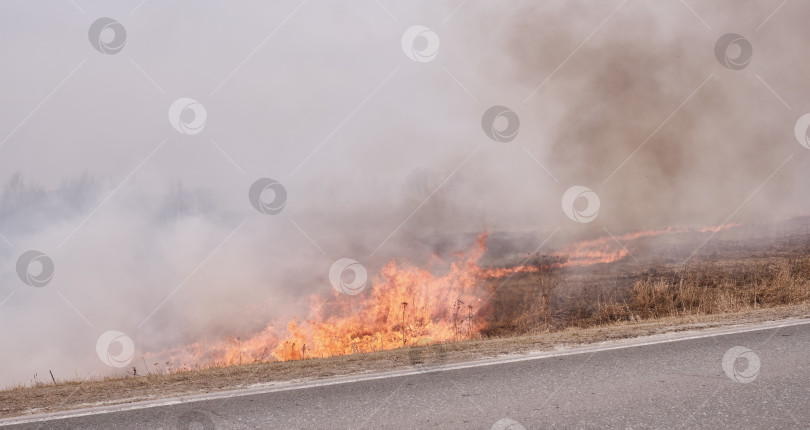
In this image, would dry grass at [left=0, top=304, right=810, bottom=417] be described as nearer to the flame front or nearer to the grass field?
the grass field

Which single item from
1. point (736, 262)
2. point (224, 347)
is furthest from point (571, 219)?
point (224, 347)

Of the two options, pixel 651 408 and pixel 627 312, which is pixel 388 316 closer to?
pixel 627 312

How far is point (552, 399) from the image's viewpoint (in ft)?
13.8

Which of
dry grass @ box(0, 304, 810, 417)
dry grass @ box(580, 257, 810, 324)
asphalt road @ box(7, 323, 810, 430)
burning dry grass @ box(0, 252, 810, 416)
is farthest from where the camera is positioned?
dry grass @ box(580, 257, 810, 324)

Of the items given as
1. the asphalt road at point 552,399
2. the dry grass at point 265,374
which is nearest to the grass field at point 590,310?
the dry grass at point 265,374

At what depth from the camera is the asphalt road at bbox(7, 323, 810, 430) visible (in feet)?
12.2

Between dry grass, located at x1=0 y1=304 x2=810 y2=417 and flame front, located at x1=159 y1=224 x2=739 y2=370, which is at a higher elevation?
dry grass, located at x1=0 y1=304 x2=810 y2=417

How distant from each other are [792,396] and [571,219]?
2711cm

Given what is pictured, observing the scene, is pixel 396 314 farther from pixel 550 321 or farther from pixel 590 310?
pixel 590 310

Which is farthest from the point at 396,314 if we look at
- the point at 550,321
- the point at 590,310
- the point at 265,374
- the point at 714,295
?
the point at 265,374

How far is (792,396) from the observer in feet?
12.8

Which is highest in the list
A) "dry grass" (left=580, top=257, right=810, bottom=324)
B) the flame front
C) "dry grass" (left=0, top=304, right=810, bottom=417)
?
"dry grass" (left=0, top=304, right=810, bottom=417)

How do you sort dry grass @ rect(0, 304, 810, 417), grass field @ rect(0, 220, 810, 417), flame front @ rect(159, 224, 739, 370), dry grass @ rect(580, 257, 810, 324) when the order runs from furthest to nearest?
flame front @ rect(159, 224, 739, 370) < dry grass @ rect(580, 257, 810, 324) < grass field @ rect(0, 220, 810, 417) < dry grass @ rect(0, 304, 810, 417)

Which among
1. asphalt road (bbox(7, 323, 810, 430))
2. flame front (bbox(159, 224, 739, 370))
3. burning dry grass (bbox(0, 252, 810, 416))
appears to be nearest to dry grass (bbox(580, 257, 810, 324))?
burning dry grass (bbox(0, 252, 810, 416))
